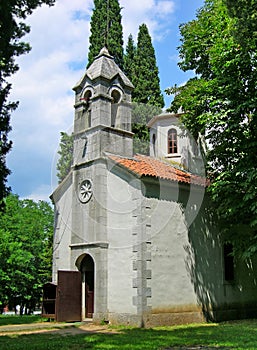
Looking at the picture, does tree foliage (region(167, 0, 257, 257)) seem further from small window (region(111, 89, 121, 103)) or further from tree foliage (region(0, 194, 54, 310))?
tree foliage (region(0, 194, 54, 310))

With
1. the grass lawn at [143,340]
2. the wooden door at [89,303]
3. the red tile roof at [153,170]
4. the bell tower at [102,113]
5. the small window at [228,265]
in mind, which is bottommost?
the grass lawn at [143,340]

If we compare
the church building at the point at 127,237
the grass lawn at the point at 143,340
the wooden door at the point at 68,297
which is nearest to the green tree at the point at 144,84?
the church building at the point at 127,237

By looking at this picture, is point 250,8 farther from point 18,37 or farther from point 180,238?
point 180,238

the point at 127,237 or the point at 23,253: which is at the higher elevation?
the point at 23,253

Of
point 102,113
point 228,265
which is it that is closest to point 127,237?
point 102,113

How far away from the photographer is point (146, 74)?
32.6 meters

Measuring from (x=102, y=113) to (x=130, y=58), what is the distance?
56.8ft

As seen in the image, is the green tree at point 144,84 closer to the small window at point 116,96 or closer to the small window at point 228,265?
the small window at point 116,96

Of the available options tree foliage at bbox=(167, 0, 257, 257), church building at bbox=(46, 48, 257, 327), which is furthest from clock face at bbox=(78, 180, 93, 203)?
tree foliage at bbox=(167, 0, 257, 257)

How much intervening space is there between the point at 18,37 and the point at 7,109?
2.05 metres

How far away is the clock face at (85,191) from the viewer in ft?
60.1

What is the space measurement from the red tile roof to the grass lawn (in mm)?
6042

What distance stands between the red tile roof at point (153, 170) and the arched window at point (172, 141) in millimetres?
3790

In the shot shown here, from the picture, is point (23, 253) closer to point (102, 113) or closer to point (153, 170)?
point (102, 113)
